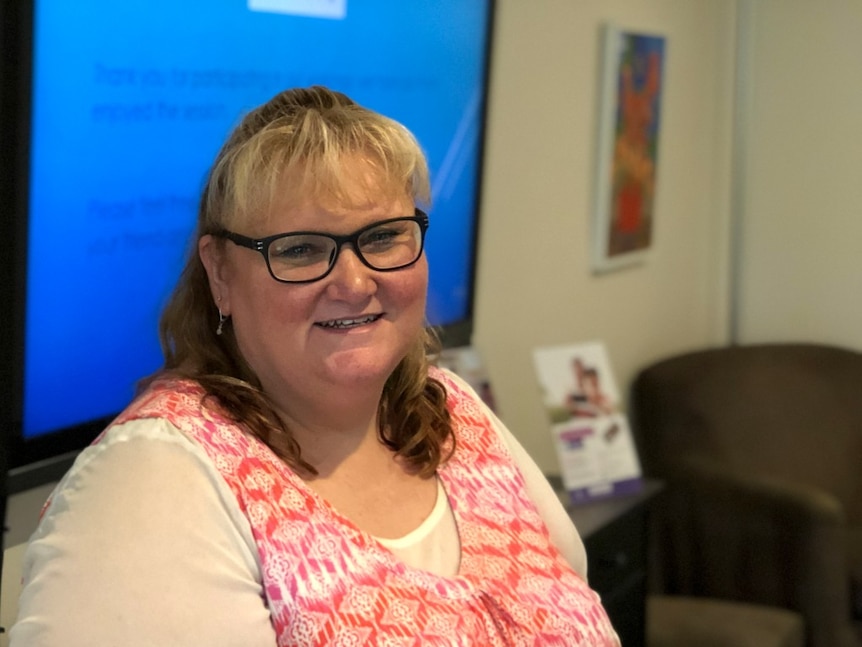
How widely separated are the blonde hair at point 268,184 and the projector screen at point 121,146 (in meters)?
0.19

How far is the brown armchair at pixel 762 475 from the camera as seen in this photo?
109 inches

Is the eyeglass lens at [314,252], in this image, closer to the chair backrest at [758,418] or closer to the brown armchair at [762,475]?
the brown armchair at [762,475]

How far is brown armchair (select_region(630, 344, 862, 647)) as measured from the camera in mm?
2777

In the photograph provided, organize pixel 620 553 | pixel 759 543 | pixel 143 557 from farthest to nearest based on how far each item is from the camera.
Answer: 1. pixel 759 543
2. pixel 620 553
3. pixel 143 557

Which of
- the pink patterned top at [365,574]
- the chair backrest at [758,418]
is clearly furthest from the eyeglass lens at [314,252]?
the chair backrest at [758,418]

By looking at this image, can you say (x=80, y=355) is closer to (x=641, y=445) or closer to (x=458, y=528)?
(x=458, y=528)

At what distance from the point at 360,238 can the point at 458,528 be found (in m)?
0.39

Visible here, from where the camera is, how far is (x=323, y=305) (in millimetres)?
1219

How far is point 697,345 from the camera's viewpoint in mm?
3883

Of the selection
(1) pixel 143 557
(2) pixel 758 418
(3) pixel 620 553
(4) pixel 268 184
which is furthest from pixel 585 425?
(1) pixel 143 557

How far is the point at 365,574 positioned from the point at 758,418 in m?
2.32

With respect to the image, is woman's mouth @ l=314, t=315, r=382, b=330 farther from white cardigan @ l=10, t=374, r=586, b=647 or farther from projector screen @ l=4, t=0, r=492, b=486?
projector screen @ l=4, t=0, r=492, b=486

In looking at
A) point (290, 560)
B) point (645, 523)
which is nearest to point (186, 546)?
point (290, 560)

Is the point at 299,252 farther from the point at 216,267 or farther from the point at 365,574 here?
the point at 365,574
